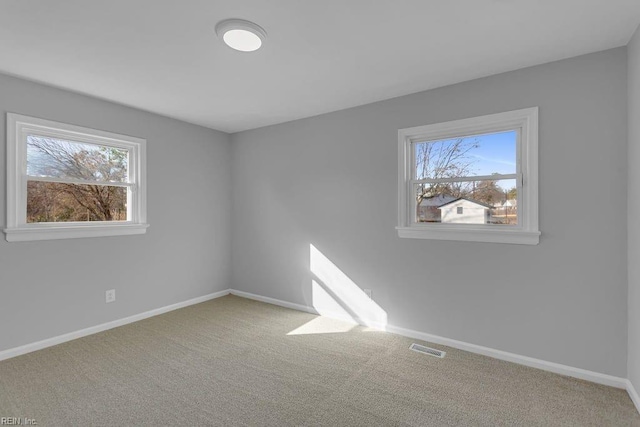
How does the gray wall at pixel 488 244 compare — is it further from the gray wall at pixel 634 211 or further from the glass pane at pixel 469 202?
the glass pane at pixel 469 202

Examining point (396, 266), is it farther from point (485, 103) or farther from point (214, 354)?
point (214, 354)

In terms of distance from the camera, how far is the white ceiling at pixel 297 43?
179cm

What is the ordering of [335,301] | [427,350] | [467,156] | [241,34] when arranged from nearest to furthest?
[241,34], [427,350], [467,156], [335,301]

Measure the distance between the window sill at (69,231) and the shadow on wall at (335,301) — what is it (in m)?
2.06

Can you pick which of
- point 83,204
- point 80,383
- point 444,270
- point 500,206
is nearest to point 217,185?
point 83,204

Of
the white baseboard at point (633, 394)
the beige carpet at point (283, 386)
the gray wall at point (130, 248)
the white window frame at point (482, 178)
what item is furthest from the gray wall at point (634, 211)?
the gray wall at point (130, 248)

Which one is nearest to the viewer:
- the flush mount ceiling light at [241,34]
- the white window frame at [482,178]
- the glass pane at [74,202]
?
the flush mount ceiling light at [241,34]

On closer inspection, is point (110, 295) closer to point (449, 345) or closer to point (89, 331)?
point (89, 331)

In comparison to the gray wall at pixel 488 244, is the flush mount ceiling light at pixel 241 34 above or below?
above

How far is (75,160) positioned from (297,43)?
A: 2614 mm

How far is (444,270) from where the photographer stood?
2877mm

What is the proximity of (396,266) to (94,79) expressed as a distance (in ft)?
10.7

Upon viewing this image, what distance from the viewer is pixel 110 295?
3299mm

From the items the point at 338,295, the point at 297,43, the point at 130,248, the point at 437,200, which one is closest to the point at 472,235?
the point at 437,200
